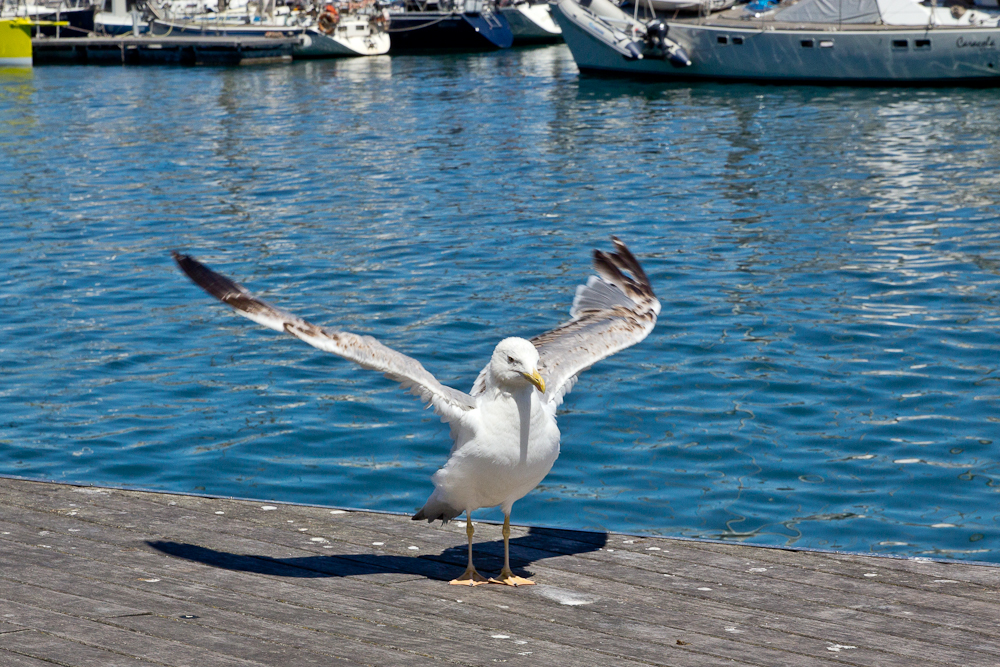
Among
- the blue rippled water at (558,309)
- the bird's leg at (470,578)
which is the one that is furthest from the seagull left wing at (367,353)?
the blue rippled water at (558,309)

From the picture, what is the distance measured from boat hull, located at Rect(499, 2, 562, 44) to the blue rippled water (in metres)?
25.7

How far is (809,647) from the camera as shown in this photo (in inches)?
189

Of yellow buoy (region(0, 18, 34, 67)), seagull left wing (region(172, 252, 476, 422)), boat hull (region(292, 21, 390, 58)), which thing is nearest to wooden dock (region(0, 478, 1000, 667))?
seagull left wing (region(172, 252, 476, 422))

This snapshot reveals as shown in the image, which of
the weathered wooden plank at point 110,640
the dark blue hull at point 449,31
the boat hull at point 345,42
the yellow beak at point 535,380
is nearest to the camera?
the weathered wooden plank at point 110,640

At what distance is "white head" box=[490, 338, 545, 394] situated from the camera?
526cm

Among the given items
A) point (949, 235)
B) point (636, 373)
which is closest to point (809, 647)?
point (636, 373)

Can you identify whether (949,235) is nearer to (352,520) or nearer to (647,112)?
(352,520)

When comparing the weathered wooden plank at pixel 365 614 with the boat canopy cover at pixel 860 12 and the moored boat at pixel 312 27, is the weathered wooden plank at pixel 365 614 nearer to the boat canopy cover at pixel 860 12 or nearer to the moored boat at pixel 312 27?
the boat canopy cover at pixel 860 12

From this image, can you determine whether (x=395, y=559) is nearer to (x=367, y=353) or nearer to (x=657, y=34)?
(x=367, y=353)

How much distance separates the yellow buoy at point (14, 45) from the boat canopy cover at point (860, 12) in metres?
29.0

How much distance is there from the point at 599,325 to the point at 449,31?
49323 mm

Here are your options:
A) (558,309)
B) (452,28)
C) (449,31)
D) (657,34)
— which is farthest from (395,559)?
(449,31)

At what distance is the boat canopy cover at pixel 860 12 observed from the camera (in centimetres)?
3469

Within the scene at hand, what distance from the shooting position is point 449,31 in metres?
54.4
